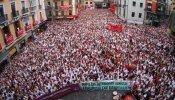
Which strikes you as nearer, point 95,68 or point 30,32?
point 95,68

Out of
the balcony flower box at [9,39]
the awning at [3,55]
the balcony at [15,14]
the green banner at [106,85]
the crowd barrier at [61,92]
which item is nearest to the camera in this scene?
the crowd barrier at [61,92]

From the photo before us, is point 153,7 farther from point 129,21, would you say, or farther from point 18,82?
point 18,82

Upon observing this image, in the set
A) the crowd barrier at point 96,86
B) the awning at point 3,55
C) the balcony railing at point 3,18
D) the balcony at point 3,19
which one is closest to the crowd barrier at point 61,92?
the crowd barrier at point 96,86

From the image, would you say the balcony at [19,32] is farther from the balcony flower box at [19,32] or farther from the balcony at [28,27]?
the balcony at [28,27]

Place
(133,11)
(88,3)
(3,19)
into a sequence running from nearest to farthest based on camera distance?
(3,19), (133,11), (88,3)

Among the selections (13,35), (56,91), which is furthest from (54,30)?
(56,91)

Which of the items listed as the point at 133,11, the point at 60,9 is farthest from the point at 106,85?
the point at 60,9

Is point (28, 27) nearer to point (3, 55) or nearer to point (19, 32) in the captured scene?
point (19, 32)
